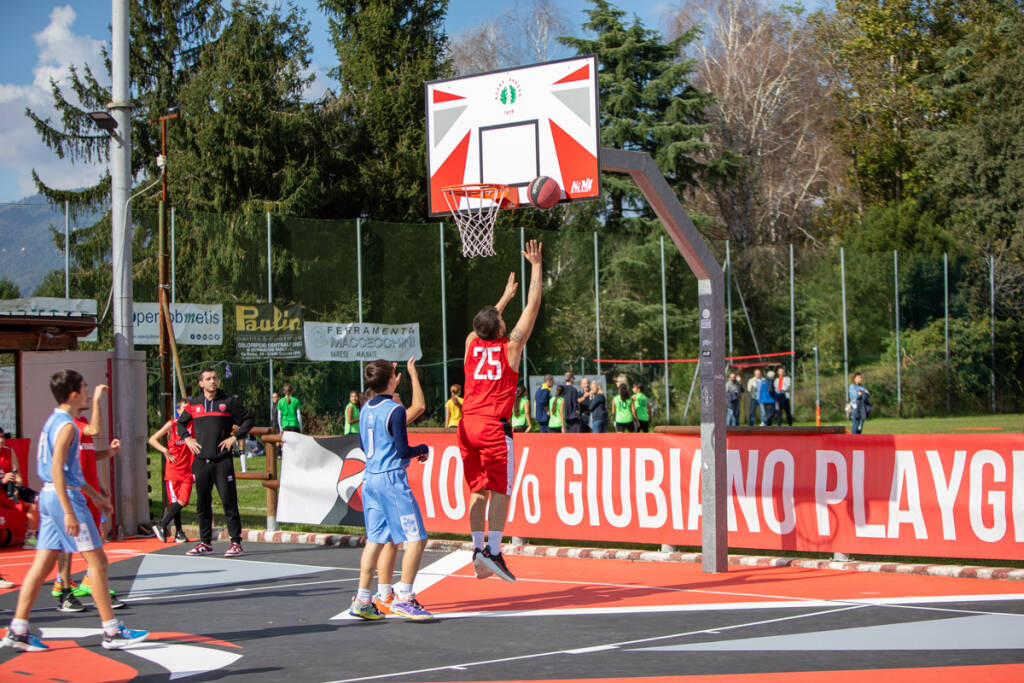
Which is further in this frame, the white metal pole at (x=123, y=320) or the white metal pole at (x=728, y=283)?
the white metal pole at (x=728, y=283)

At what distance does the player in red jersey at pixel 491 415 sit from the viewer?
8930 mm

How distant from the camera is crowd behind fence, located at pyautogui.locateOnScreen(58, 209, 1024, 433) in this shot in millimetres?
32125

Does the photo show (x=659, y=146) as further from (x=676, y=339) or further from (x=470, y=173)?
(x=470, y=173)

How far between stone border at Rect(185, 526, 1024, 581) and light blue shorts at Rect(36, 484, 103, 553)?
5.88m

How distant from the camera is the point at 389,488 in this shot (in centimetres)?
822

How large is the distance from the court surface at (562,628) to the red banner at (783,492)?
0.42 meters

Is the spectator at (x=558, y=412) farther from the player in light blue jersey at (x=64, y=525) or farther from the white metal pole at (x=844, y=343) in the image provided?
the white metal pole at (x=844, y=343)

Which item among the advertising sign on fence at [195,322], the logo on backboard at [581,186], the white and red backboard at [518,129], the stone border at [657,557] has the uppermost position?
the white and red backboard at [518,129]

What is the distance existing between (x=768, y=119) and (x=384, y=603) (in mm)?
54780

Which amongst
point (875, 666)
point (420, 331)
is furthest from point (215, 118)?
point (875, 666)

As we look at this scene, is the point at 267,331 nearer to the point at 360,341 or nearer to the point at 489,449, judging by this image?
the point at 360,341

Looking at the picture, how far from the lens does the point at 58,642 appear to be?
26.1 feet

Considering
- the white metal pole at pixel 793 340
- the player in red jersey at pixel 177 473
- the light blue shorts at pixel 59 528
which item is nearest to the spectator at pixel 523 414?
Answer: the player in red jersey at pixel 177 473

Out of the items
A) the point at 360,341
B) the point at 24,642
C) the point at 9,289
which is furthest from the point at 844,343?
the point at 24,642
